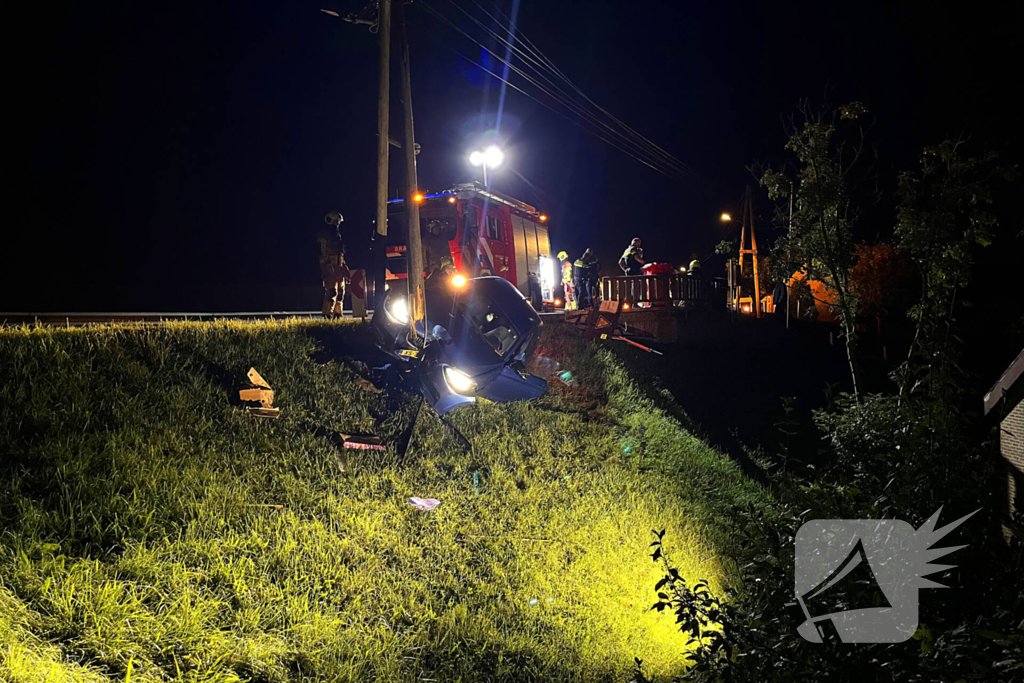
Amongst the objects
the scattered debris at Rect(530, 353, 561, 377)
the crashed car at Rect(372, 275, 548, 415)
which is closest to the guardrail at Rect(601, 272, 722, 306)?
the scattered debris at Rect(530, 353, 561, 377)

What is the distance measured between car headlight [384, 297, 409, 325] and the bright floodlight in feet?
30.2

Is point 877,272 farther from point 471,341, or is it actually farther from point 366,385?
point 366,385

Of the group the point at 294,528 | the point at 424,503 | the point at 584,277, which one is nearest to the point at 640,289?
the point at 584,277

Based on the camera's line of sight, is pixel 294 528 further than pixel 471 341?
No

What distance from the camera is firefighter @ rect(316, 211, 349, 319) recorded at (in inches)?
461

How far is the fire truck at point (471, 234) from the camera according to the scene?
14336mm

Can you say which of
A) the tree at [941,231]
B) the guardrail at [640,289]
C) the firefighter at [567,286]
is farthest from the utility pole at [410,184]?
the firefighter at [567,286]

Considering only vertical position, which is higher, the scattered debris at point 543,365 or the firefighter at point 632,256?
the firefighter at point 632,256

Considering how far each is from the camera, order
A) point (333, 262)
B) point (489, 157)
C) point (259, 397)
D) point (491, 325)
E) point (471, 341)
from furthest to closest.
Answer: point (489, 157)
point (333, 262)
point (471, 341)
point (491, 325)
point (259, 397)

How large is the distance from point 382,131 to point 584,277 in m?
11.9

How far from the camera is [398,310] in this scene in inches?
342

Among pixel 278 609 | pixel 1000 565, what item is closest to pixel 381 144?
pixel 278 609

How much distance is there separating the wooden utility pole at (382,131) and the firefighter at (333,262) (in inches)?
119

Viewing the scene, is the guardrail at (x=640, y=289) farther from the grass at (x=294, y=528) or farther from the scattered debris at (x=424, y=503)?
the scattered debris at (x=424, y=503)
